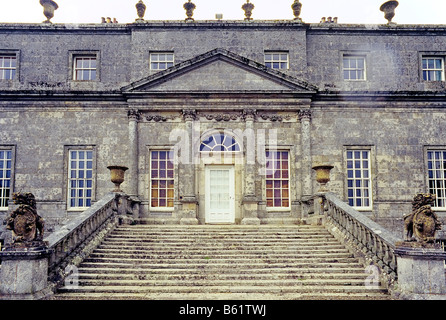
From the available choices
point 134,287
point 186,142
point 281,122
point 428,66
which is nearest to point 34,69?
point 186,142

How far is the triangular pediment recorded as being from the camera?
14961 mm

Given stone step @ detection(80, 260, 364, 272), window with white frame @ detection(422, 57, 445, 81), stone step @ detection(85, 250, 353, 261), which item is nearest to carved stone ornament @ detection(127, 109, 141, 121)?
stone step @ detection(85, 250, 353, 261)

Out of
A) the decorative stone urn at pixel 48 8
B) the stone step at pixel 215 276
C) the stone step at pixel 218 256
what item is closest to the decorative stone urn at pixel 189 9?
the decorative stone urn at pixel 48 8

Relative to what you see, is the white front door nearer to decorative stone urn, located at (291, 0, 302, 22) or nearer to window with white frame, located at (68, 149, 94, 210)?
window with white frame, located at (68, 149, 94, 210)

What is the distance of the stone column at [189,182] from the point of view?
14180 millimetres

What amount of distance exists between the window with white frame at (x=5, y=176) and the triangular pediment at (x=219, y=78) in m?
5.21

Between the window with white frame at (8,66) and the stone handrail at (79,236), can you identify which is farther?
the window with white frame at (8,66)

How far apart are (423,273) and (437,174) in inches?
373

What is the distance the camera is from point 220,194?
49.2ft

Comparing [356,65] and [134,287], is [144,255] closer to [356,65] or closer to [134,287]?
[134,287]

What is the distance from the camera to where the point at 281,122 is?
1522 cm

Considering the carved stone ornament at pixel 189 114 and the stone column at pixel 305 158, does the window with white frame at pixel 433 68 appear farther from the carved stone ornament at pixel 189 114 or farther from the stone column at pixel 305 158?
the carved stone ornament at pixel 189 114

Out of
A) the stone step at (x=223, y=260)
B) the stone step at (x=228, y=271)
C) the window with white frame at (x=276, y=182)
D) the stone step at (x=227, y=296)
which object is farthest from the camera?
the window with white frame at (x=276, y=182)

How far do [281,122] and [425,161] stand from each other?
5.74m
